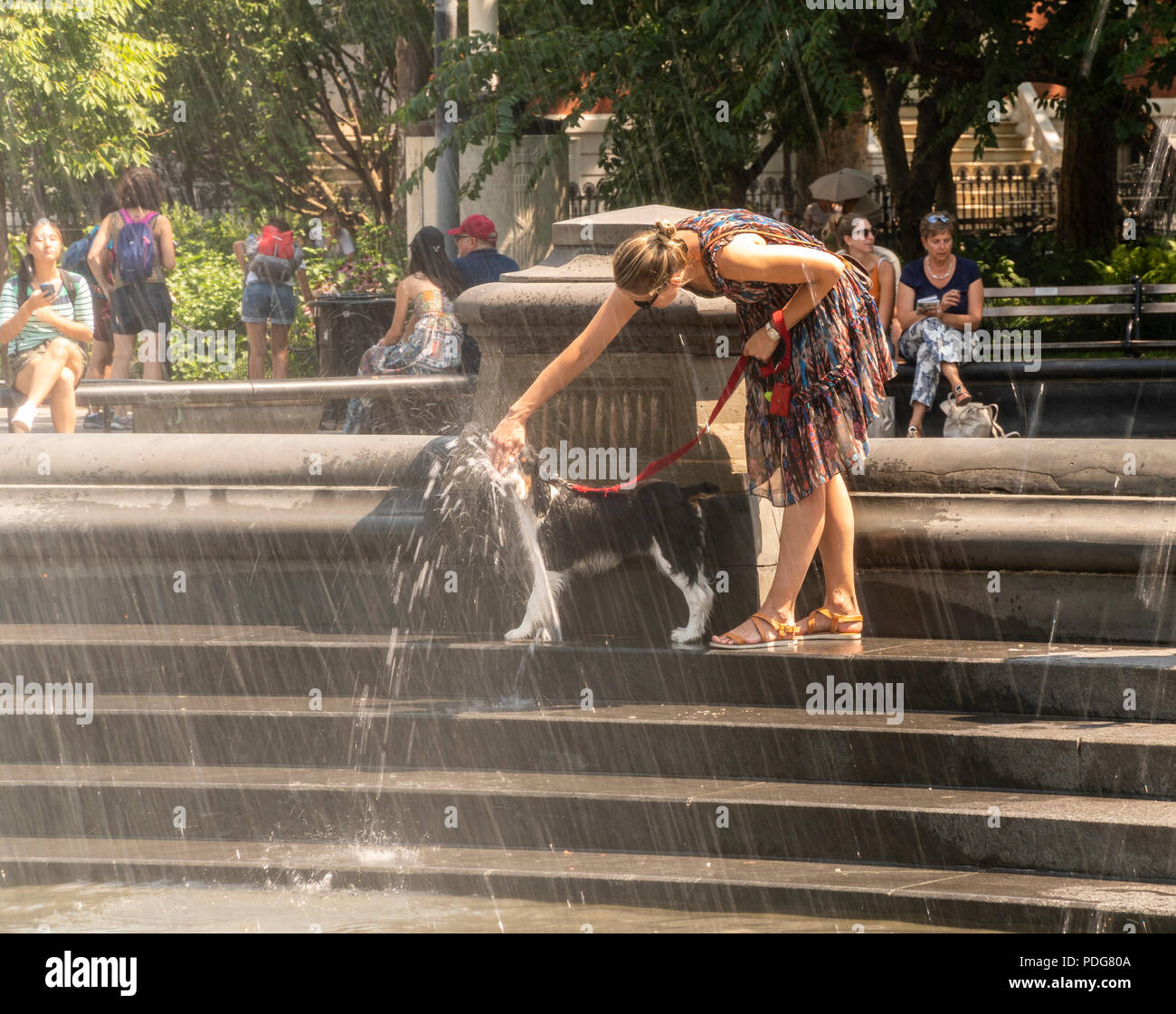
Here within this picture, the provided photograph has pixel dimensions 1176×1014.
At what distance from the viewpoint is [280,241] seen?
1483cm

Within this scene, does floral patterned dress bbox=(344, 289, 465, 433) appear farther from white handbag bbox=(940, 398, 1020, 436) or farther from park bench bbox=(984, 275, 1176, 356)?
park bench bbox=(984, 275, 1176, 356)

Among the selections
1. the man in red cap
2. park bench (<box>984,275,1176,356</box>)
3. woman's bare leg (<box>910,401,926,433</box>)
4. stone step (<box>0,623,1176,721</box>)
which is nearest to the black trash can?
the man in red cap

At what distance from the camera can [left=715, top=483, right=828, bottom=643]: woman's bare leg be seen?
218 inches

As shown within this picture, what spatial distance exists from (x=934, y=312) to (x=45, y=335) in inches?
212

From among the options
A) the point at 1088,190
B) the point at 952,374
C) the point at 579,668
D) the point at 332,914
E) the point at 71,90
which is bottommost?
the point at 332,914

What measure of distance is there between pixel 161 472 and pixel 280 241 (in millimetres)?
8871

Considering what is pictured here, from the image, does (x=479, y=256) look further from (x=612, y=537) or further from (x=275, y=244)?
(x=612, y=537)

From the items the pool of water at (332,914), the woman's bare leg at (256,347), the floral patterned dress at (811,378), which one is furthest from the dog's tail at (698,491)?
the woman's bare leg at (256,347)

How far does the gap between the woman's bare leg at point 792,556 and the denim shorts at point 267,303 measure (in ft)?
33.8

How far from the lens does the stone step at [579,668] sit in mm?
5172

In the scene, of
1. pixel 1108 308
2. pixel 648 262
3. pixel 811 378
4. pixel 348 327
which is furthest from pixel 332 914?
pixel 1108 308

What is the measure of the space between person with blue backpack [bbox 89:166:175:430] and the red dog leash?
667 centimetres

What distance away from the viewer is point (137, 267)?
11711 mm

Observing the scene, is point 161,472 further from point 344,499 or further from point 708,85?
point 708,85
